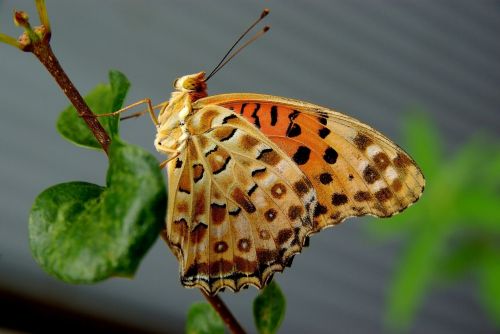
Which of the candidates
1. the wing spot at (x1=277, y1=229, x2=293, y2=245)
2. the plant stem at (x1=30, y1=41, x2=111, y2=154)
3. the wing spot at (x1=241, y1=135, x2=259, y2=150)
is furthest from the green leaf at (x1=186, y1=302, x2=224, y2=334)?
the plant stem at (x1=30, y1=41, x2=111, y2=154)

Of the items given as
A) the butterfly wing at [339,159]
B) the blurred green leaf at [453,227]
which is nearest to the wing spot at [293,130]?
the butterfly wing at [339,159]

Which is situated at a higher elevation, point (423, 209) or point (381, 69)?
point (381, 69)

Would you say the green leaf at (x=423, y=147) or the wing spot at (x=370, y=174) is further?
the green leaf at (x=423, y=147)

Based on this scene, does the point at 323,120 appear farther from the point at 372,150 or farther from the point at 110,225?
the point at 110,225

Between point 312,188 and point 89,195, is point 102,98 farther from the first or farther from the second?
point 312,188

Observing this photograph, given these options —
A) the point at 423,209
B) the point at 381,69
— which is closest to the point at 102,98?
the point at 423,209

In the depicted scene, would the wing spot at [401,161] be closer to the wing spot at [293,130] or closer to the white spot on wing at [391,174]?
the white spot on wing at [391,174]
